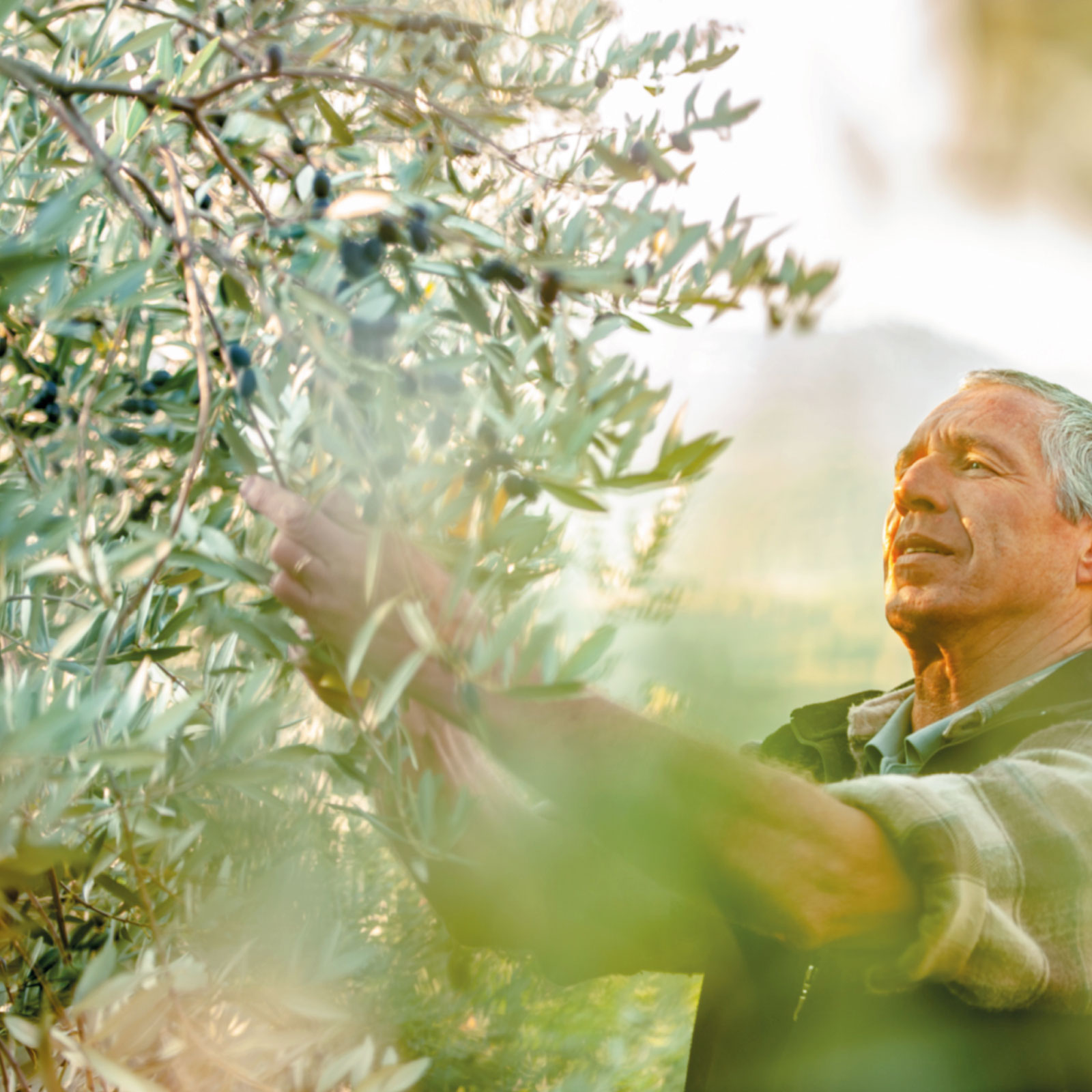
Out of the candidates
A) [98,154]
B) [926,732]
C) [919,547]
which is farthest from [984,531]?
[98,154]

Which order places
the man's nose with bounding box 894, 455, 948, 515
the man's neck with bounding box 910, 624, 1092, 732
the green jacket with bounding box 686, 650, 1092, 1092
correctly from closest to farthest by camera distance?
the green jacket with bounding box 686, 650, 1092, 1092
the man's neck with bounding box 910, 624, 1092, 732
the man's nose with bounding box 894, 455, 948, 515

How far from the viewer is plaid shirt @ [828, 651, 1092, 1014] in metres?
0.93

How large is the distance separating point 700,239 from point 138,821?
62cm

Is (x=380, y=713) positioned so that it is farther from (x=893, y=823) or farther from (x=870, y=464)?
(x=870, y=464)

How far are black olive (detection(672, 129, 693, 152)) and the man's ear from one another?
1.00 meters

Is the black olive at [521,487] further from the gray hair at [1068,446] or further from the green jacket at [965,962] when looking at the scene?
the gray hair at [1068,446]

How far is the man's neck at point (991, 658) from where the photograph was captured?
5.12ft

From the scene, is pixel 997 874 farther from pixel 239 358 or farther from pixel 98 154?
pixel 98 154

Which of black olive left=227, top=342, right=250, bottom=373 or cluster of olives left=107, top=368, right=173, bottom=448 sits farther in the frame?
cluster of olives left=107, top=368, right=173, bottom=448

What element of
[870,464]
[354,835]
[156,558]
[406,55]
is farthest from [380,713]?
[870,464]

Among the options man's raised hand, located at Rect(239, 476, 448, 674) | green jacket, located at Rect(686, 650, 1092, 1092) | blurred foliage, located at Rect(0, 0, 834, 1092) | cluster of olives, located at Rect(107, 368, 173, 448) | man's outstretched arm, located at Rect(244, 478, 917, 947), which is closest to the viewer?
blurred foliage, located at Rect(0, 0, 834, 1092)

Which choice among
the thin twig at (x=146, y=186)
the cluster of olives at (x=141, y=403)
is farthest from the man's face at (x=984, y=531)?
the thin twig at (x=146, y=186)

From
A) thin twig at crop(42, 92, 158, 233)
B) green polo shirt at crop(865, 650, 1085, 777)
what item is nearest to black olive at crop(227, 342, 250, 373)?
thin twig at crop(42, 92, 158, 233)

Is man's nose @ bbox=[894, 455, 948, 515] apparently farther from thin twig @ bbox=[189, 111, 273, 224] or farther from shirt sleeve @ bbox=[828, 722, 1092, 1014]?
thin twig @ bbox=[189, 111, 273, 224]
